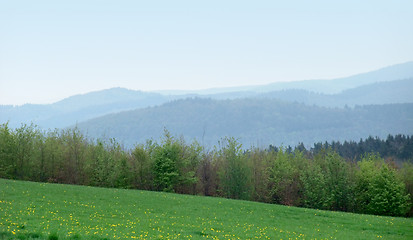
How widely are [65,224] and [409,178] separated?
54281mm

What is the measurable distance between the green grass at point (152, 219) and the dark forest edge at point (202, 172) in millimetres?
14447

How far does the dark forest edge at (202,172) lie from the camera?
57.1 meters

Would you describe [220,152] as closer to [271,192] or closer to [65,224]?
[271,192]

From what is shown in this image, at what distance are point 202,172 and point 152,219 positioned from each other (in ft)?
120

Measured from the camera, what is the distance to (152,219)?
29656 mm

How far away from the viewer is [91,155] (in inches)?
2393

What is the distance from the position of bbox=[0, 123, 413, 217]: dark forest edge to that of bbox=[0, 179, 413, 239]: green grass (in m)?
14.4

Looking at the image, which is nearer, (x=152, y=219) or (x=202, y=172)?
(x=152, y=219)

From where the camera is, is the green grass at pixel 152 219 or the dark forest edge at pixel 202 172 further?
the dark forest edge at pixel 202 172

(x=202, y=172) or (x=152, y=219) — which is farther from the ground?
(x=152, y=219)

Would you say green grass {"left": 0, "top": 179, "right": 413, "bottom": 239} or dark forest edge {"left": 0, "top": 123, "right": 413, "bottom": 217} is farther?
dark forest edge {"left": 0, "top": 123, "right": 413, "bottom": 217}

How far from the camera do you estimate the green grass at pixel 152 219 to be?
74.3 ft

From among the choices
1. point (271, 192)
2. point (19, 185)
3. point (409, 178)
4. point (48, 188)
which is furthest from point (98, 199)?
point (409, 178)

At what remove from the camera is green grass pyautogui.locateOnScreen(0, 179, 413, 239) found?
2266 cm
